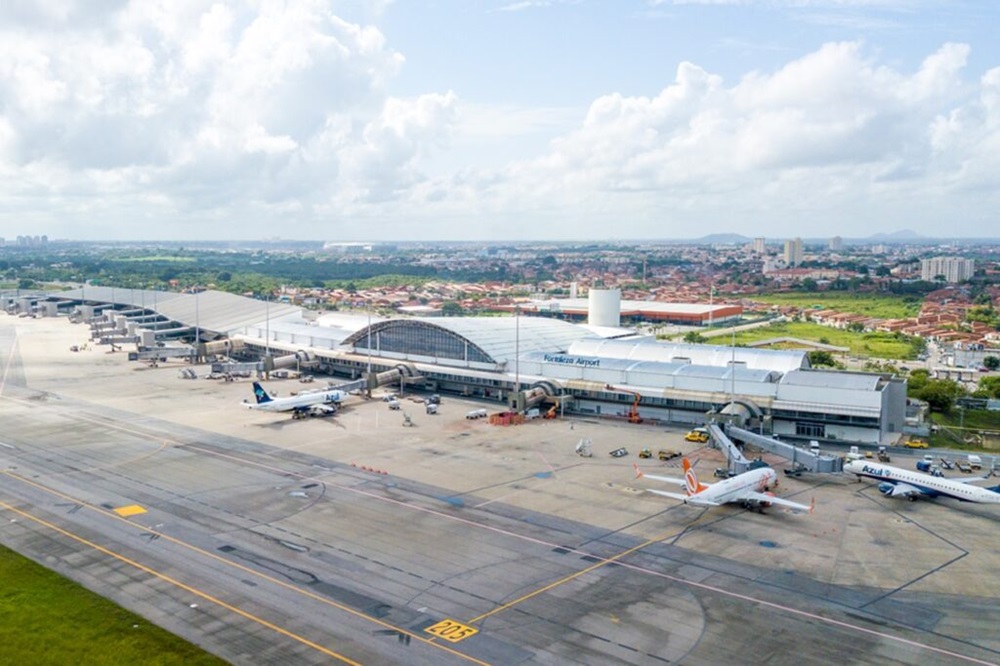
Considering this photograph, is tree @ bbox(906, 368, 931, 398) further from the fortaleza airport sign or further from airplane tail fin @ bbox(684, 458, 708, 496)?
airplane tail fin @ bbox(684, 458, 708, 496)

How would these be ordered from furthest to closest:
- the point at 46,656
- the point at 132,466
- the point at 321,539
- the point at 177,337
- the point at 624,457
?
the point at 177,337, the point at 624,457, the point at 132,466, the point at 321,539, the point at 46,656

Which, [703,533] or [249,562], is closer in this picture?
[249,562]

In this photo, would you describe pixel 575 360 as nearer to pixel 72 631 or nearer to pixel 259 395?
pixel 259 395

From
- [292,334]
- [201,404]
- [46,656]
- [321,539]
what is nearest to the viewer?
[46,656]

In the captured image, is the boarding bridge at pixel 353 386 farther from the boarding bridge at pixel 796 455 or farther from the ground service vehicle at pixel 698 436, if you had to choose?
the boarding bridge at pixel 796 455

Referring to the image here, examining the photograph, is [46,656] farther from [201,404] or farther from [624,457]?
[201,404]

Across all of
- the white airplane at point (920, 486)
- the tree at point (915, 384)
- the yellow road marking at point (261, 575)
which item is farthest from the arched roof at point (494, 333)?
the yellow road marking at point (261, 575)

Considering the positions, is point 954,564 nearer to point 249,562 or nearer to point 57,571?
point 249,562

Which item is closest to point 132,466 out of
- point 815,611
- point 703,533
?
point 703,533
